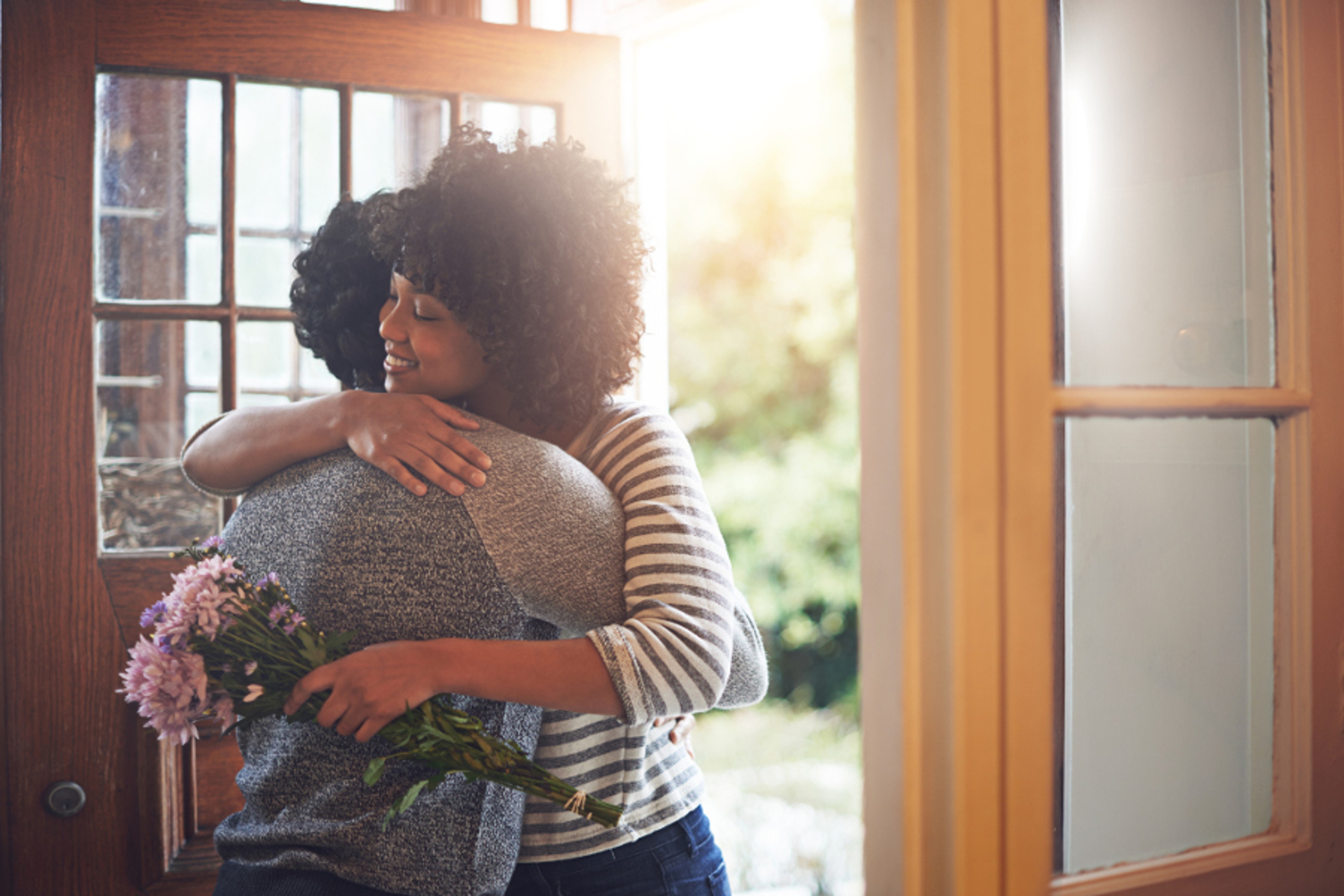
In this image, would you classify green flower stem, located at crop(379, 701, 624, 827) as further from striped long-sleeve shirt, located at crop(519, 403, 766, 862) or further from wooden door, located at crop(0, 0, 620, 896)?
wooden door, located at crop(0, 0, 620, 896)

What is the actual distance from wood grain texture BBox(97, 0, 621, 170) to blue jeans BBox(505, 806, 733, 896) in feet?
4.37

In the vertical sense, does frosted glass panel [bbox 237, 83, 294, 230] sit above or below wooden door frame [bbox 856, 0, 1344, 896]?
above

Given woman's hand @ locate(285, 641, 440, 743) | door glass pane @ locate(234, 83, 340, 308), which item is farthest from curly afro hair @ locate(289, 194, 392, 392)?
woman's hand @ locate(285, 641, 440, 743)

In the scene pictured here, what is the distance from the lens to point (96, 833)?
1592 millimetres

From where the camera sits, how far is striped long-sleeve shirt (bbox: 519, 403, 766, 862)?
0.99 meters

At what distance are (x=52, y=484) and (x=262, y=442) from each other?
28.3 inches

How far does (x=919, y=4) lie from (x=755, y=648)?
0.83 meters

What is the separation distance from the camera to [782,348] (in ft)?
25.6

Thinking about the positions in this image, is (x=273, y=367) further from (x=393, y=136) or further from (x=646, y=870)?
(x=646, y=870)

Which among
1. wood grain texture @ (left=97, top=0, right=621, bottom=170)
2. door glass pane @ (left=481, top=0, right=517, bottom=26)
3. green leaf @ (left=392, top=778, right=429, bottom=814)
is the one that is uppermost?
door glass pane @ (left=481, top=0, right=517, bottom=26)

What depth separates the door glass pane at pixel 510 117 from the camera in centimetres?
182

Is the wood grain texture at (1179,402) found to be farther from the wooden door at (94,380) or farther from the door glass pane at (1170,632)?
the wooden door at (94,380)

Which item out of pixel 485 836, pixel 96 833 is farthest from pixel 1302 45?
pixel 96 833

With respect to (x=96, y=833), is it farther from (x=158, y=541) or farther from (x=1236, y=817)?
(x=1236, y=817)
